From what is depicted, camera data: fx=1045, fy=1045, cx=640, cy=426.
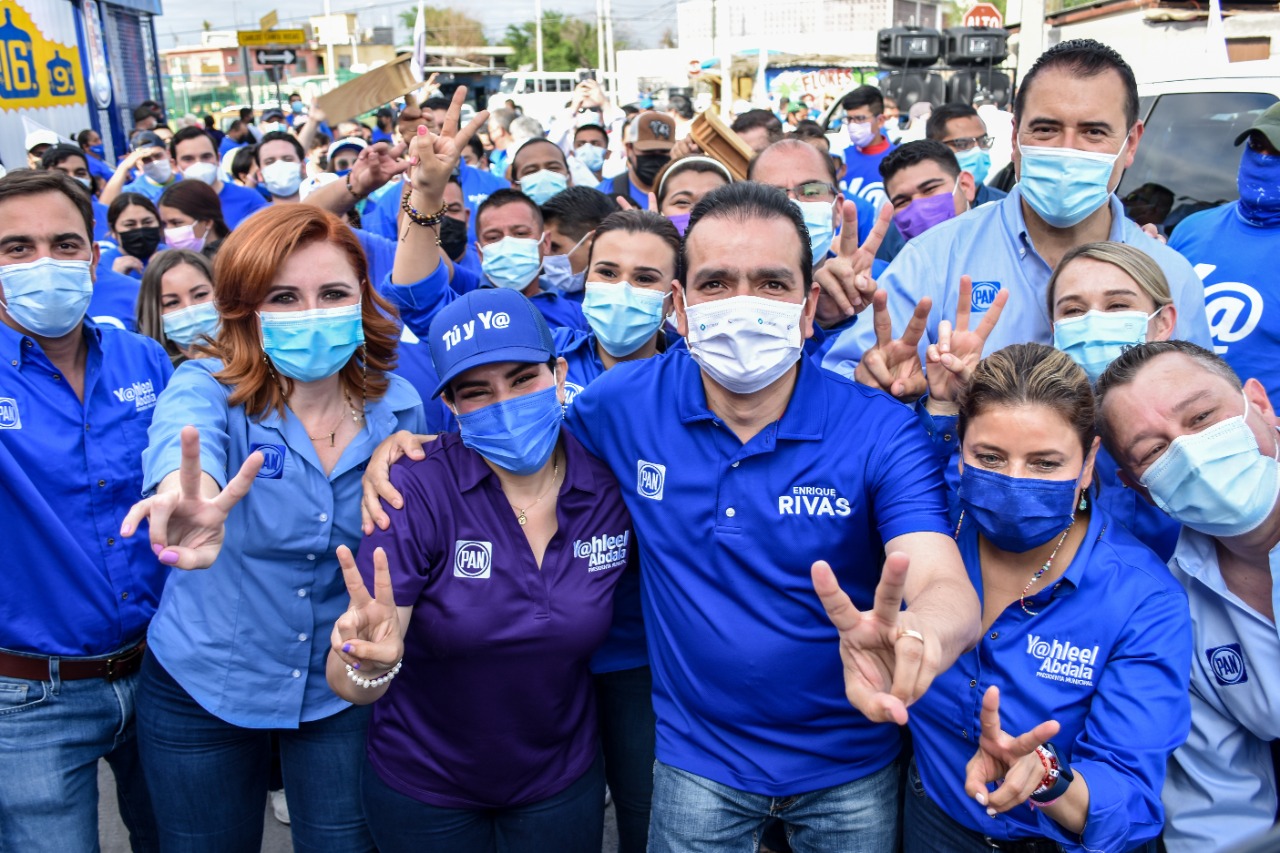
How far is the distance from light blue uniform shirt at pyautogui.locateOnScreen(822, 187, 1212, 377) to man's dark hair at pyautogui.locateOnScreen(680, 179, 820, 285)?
479 millimetres

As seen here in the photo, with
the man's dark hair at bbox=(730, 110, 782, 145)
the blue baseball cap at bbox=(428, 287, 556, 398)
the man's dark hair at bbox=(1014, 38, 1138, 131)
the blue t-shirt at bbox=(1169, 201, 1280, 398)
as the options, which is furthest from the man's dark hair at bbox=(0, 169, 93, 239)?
the man's dark hair at bbox=(730, 110, 782, 145)

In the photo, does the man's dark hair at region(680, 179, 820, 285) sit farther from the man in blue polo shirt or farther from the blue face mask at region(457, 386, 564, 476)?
the man in blue polo shirt

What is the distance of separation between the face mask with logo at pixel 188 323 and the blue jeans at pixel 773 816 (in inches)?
107

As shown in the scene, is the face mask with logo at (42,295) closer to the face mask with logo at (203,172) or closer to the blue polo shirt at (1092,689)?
the blue polo shirt at (1092,689)

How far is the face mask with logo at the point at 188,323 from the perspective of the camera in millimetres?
4074

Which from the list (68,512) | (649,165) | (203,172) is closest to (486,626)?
(68,512)

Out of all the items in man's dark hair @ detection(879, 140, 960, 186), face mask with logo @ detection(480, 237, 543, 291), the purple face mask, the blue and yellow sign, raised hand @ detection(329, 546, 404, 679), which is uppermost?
the blue and yellow sign

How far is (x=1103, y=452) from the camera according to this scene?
9.10ft

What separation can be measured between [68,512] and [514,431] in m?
1.30

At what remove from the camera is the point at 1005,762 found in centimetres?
193

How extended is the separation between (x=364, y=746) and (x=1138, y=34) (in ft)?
40.9

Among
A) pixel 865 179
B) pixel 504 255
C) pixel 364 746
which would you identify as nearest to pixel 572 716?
pixel 364 746

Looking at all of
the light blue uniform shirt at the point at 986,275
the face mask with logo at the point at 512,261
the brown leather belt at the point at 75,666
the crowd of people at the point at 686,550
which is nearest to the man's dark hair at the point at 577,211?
the face mask with logo at the point at 512,261

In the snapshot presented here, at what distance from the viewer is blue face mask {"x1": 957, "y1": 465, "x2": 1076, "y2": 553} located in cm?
221
